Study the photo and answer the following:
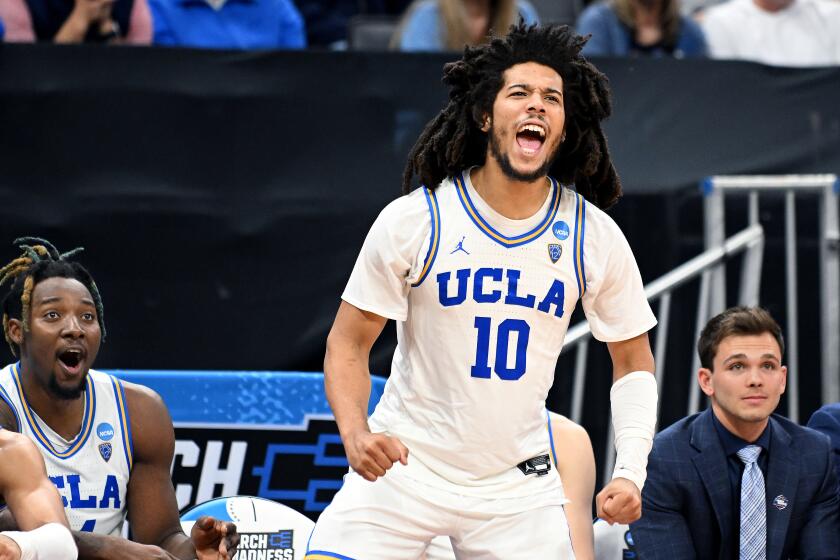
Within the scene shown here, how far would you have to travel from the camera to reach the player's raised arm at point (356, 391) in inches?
139

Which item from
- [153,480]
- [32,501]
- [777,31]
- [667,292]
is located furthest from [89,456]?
[777,31]

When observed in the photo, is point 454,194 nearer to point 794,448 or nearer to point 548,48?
point 548,48

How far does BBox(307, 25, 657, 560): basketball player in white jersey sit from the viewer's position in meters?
3.83

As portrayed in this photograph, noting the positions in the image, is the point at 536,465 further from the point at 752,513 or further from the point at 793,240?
the point at 793,240

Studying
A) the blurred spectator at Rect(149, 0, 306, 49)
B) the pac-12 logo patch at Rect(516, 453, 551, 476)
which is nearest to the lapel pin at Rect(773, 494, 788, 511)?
the pac-12 logo patch at Rect(516, 453, 551, 476)

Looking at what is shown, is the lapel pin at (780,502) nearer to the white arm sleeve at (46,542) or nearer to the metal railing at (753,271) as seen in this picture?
the metal railing at (753,271)

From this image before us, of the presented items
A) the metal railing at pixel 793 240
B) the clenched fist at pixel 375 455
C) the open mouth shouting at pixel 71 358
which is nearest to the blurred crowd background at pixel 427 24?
the metal railing at pixel 793 240

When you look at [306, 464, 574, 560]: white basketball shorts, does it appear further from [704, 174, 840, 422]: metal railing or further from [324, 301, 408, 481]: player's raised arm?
[704, 174, 840, 422]: metal railing

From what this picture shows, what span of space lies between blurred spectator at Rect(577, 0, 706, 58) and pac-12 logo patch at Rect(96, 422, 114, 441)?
125 inches

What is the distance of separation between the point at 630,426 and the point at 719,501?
1.02m

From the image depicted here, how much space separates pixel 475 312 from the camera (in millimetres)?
3840

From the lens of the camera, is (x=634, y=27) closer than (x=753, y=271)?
No

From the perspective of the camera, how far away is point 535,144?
3891 millimetres

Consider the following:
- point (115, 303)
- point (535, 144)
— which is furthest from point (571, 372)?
point (535, 144)
